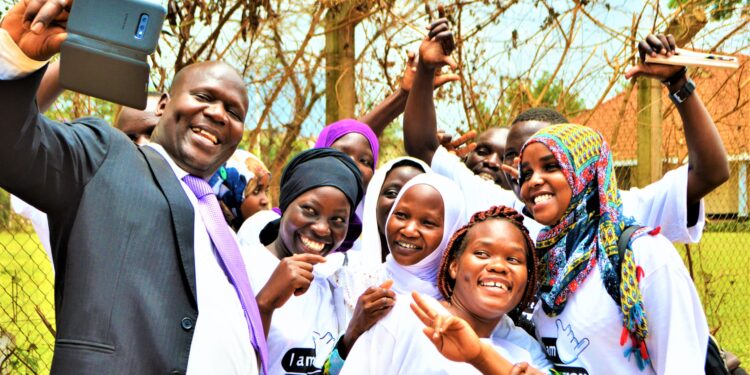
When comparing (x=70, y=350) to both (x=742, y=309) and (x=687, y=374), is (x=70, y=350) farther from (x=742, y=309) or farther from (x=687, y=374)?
(x=742, y=309)

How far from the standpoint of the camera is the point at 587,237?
113 inches

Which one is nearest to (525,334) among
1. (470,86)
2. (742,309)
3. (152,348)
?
(152,348)

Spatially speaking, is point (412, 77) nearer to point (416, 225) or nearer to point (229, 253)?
point (416, 225)

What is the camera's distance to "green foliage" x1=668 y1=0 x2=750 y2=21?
6.70 m

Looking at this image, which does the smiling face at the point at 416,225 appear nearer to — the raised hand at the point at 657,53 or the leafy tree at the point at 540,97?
the raised hand at the point at 657,53

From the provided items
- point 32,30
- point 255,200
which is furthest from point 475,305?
point 255,200

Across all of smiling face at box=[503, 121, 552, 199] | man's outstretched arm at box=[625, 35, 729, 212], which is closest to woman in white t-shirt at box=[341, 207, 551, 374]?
man's outstretched arm at box=[625, 35, 729, 212]

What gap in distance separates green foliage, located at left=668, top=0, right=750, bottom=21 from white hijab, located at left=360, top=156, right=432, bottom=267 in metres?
3.85

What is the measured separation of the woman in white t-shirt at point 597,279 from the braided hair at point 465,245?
0.17ft

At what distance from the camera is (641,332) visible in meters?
2.65

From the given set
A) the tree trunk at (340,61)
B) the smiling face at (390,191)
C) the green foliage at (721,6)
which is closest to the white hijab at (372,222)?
the smiling face at (390,191)

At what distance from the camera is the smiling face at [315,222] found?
11.0 feet

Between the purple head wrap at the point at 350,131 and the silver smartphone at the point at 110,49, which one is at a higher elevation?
the purple head wrap at the point at 350,131

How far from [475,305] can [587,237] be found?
0.45 m
